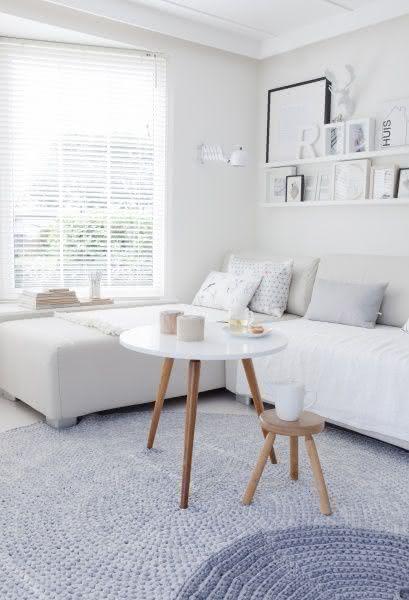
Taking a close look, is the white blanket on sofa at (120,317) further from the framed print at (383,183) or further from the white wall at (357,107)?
the framed print at (383,183)

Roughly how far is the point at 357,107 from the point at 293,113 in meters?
0.52

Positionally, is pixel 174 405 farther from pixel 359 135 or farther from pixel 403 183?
pixel 359 135

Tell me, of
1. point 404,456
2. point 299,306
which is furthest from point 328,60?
point 404,456

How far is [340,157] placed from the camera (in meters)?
3.83

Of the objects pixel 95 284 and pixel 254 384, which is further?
pixel 95 284

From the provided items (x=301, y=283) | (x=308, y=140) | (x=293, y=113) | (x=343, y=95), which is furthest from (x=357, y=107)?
(x=301, y=283)

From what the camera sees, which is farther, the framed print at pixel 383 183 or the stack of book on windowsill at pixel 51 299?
the stack of book on windowsill at pixel 51 299

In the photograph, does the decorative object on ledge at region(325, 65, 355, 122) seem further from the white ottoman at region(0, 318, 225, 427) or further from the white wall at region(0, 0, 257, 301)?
the white ottoman at region(0, 318, 225, 427)

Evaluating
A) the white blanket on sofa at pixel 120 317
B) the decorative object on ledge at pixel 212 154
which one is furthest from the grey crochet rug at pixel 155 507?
the decorative object on ledge at pixel 212 154

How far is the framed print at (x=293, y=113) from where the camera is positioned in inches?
158

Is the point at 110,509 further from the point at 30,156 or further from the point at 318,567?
the point at 30,156

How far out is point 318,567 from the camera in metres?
1.83

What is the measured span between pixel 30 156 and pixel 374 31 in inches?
88.3

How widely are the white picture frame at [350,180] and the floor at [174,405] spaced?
1.44 meters
